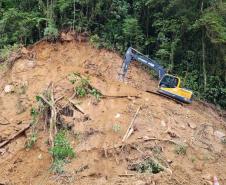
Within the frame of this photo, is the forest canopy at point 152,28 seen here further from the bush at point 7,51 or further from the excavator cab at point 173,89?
the excavator cab at point 173,89

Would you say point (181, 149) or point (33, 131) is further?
Result: point (33, 131)

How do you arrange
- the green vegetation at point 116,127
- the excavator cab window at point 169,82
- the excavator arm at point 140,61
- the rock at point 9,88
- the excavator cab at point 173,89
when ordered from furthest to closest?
1. the excavator arm at point 140,61
2. the rock at point 9,88
3. the excavator cab window at point 169,82
4. the excavator cab at point 173,89
5. the green vegetation at point 116,127

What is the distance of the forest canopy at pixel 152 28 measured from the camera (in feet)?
60.7

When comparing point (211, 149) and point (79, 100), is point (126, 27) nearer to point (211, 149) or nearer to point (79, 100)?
point (79, 100)

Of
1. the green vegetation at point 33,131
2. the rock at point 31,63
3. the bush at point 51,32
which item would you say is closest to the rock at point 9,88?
the rock at point 31,63

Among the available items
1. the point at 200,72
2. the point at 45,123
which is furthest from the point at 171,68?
the point at 45,123

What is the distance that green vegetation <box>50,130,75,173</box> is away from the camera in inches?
570

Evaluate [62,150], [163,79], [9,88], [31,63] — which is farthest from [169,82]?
[9,88]

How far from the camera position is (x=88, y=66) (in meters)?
18.7

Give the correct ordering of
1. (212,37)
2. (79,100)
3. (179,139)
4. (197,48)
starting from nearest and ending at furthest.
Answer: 1. (179,139)
2. (79,100)
3. (212,37)
4. (197,48)

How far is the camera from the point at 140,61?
59.5 feet

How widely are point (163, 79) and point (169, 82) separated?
0.22 metres

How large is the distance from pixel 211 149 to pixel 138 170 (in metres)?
2.58

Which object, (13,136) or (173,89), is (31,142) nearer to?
(13,136)
